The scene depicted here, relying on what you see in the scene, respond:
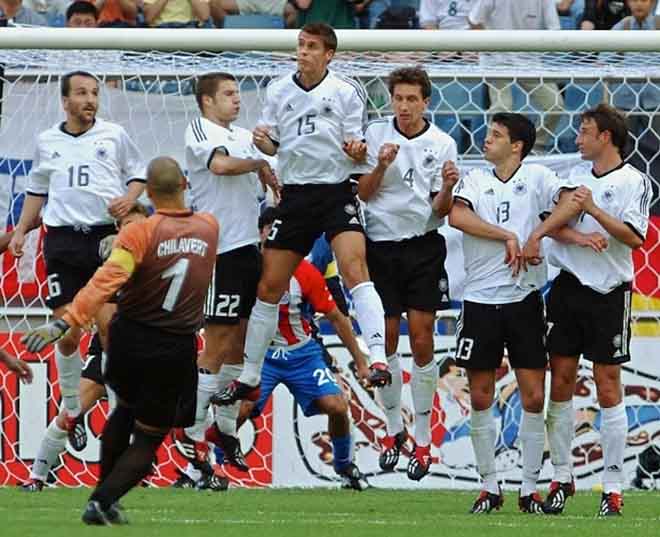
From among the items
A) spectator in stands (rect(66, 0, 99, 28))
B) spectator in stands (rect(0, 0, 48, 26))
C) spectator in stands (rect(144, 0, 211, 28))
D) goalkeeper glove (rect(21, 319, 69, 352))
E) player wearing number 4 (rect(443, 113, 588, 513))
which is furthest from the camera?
spectator in stands (rect(144, 0, 211, 28))

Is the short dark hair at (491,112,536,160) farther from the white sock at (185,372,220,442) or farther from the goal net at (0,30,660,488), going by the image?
the white sock at (185,372,220,442)

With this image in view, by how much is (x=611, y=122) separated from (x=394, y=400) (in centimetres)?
241

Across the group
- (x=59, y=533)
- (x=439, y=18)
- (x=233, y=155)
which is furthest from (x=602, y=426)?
(x=439, y=18)

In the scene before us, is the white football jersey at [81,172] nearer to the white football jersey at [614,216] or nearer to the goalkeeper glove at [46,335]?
the white football jersey at [614,216]

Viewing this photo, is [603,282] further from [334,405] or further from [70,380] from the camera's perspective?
[70,380]

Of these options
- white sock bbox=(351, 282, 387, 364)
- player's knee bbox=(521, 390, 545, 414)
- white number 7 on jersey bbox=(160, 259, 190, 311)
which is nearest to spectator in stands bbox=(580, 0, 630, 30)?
white sock bbox=(351, 282, 387, 364)

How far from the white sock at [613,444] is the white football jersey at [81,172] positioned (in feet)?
11.9

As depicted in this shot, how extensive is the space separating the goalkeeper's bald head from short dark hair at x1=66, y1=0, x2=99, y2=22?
20.6 ft

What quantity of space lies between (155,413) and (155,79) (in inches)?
191

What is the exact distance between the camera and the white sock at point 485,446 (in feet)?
34.6

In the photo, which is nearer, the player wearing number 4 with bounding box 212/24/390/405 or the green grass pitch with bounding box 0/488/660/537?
the green grass pitch with bounding box 0/488/660/537

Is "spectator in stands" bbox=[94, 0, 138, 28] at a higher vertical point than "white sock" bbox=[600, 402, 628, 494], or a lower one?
higher

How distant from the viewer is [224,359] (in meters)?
11.6

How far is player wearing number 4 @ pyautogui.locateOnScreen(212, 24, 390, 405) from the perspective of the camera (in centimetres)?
1062
